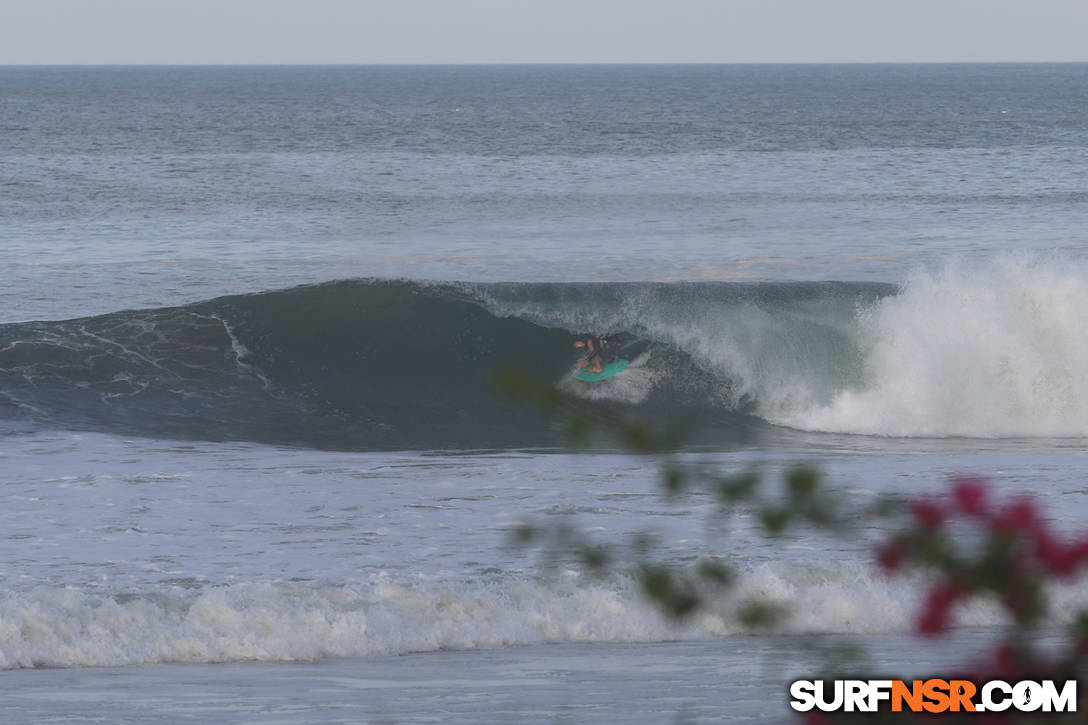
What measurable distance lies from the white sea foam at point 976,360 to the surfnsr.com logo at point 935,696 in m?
13.1

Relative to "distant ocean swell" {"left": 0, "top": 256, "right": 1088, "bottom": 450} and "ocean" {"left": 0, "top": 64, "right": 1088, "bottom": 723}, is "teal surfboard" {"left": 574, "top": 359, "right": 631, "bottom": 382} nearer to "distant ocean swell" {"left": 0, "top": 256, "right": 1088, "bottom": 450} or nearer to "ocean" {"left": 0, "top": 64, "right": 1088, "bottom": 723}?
"distant ocean swell" {"left": 0, "top": 256, "right": 1088, "bottom": 450}

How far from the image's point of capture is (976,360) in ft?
52.2

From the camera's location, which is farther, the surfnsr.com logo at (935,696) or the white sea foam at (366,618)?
the white sea foam at (366,618)

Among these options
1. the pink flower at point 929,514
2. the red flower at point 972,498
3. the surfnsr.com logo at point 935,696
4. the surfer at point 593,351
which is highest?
the surfer at point 593,351

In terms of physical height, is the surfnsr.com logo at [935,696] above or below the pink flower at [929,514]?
below

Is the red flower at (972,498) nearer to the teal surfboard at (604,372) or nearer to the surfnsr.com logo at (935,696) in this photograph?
the surfnsr.com logo at (935,696)

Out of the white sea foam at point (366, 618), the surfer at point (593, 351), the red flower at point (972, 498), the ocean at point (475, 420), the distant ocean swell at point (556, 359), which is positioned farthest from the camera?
the surfer at point (593, 351)

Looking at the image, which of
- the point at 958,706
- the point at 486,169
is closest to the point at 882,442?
the point at 958,706

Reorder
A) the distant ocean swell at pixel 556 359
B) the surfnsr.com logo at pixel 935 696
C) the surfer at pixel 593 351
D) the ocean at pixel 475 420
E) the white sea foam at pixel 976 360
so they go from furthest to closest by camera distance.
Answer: the surfer at pixel 593 351 < the white sea foam at pixel 976 360 < the distant ocean swell at pixel 556 359 < the ocean at pixel 475 420 < the surfnsr.com logo at pixel 935 696

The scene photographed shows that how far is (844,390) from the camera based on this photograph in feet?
52.7

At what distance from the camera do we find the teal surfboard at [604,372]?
16.5 m

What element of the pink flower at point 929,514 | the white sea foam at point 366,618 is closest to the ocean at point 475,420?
the white sea foam at point 366,618

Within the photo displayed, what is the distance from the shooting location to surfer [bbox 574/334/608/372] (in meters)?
16.9

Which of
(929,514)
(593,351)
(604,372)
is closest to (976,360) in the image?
(604,372)
